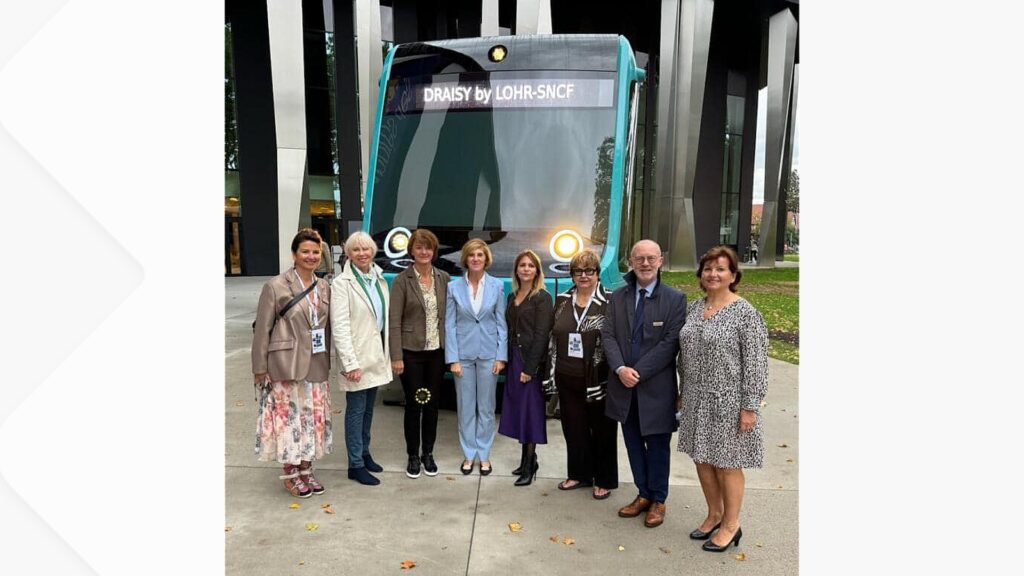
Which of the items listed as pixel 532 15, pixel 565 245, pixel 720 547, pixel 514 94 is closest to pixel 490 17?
pixel 532 15

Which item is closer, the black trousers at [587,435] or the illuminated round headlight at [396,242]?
the black trousers at [587,435]

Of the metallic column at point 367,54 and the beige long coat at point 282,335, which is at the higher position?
the metallic column at point 367,54

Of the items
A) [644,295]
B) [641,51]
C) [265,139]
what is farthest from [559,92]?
[641,51]

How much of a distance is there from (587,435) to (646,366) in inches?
34.1

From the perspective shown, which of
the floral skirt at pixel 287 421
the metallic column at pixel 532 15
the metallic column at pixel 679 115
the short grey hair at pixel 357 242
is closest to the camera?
the floral skirt at pixel 287 421

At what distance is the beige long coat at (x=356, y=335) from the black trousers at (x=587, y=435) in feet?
4.20

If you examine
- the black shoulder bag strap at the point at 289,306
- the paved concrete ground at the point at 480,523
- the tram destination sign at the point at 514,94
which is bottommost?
the paved concrete ground at the point at 480,523

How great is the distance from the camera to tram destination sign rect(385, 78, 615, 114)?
5.68m

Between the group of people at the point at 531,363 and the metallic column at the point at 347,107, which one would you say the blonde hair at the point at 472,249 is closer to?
the group of people at the point at 531,363

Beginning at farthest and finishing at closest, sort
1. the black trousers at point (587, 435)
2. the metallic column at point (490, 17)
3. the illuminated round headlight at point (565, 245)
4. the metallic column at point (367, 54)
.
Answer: the metallic column at point (490, 17) < the metallic column at point (367, 54) < the illuminated round headlight at point (565, 245) < the black trousers at point (587, 435)

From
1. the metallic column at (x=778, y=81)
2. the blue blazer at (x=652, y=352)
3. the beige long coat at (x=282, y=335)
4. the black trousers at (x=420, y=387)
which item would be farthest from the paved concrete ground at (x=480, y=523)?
the metallic column at (x=778, y=81)

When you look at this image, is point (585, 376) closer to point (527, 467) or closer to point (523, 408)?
point (523, 408)

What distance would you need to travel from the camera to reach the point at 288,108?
615 inches

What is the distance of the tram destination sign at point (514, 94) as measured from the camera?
Answer: 18.6 feet
